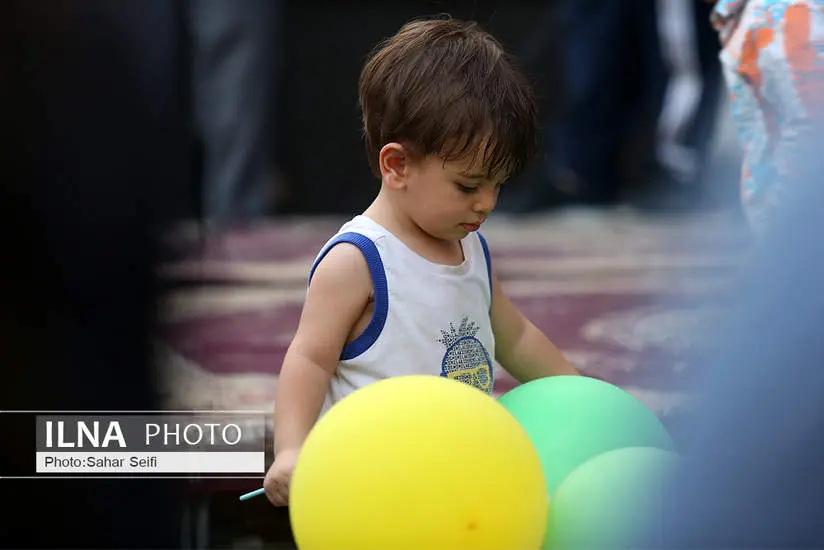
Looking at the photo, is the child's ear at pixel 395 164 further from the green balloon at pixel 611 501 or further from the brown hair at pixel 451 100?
the green balloon at pixel 611 501

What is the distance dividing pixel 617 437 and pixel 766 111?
2.58ft

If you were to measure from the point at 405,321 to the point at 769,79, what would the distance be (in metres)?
0.82

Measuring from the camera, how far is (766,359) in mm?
1117

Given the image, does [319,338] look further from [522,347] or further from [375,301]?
[522,347]

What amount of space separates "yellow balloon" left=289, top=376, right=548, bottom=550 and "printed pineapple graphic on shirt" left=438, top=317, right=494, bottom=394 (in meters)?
0.33

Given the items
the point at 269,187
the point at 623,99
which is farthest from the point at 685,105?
the point at 269,187

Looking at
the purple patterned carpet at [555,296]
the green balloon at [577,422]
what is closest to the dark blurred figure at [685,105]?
the purple patterned carpet at [555,296]

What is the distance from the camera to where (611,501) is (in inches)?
52.1

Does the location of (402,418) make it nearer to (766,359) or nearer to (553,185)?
(766,359)

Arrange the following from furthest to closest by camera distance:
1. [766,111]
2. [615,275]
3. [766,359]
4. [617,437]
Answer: [615,275], [766,111], [617,437], [766,359]

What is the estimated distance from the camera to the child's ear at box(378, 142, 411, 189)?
1.63 meters

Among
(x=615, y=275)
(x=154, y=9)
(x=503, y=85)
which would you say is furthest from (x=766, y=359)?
(x=615, y=275)

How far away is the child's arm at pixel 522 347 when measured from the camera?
6.10ft

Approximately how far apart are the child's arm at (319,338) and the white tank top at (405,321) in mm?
27
